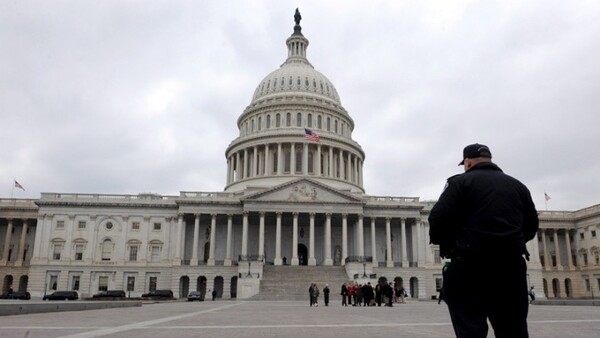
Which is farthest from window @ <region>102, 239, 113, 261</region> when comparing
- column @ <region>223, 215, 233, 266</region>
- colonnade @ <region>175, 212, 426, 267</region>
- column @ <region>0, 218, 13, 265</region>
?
column @ <region>223, 215, 233, 266</region>

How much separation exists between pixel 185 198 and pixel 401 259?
33.8m

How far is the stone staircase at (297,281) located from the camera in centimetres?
5678

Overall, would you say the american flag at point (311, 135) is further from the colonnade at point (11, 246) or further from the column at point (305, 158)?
the colonnade at point (11, 246)

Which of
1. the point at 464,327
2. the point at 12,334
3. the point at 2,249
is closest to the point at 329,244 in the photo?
the point at 2,249

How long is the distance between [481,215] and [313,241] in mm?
68024

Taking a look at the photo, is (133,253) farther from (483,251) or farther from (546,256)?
(483,251)

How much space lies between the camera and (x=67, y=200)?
247 feet

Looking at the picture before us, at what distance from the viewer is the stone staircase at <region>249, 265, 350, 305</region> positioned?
186ft

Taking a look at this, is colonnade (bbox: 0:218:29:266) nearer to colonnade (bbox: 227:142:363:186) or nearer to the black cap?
colonnade (bbox: 227:142:363:186)

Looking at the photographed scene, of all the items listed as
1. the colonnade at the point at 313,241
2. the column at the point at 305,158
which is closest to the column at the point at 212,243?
the colonnade at the point at 313,241

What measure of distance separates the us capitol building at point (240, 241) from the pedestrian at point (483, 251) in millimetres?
59558

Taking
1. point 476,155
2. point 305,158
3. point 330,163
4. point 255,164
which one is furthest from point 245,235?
point 476,155

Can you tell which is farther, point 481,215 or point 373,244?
point 373,244

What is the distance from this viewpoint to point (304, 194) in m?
72.5
